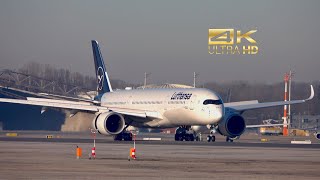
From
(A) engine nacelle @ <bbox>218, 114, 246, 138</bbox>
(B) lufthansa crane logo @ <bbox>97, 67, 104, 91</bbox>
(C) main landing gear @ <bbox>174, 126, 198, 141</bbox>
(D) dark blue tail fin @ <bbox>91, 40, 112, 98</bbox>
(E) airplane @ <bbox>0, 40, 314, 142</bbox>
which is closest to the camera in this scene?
(E) airplane @ <bbox>0, 40, 314, 142</bbox>

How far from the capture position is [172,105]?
250 feet

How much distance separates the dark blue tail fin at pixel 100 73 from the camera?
290 ft

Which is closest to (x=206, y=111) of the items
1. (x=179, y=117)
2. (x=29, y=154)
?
(x=179, y=117)

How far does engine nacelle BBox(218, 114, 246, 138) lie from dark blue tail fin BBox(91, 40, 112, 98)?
15.6 metres

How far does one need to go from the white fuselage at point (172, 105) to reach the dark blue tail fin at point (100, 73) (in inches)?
203

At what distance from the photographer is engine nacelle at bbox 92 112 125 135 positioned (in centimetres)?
7325

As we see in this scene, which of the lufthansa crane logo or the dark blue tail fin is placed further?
the lufthansa crane logo

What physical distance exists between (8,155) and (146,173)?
45.2 ft

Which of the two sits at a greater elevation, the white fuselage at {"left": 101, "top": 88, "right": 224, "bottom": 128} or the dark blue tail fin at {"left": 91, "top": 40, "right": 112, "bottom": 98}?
the dark blue tail fin at {"left": 91, "top": 40, "right": 112, "bottom": 98}

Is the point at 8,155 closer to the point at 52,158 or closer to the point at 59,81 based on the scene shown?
the point at 52,158

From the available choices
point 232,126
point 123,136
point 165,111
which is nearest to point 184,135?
point 165,111

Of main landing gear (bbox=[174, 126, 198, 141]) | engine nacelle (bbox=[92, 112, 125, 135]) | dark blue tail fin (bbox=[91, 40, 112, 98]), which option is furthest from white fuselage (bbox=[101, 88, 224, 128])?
dark blue tail fin (bbox=[91, 40, 112, 98])

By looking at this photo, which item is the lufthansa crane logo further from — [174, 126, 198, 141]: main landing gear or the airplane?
[174, 126, 198, 141]: main landing gear

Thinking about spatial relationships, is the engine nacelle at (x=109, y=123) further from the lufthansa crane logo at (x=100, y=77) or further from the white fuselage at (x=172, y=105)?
the lufthansa crane logo at (x=100, y=77)
